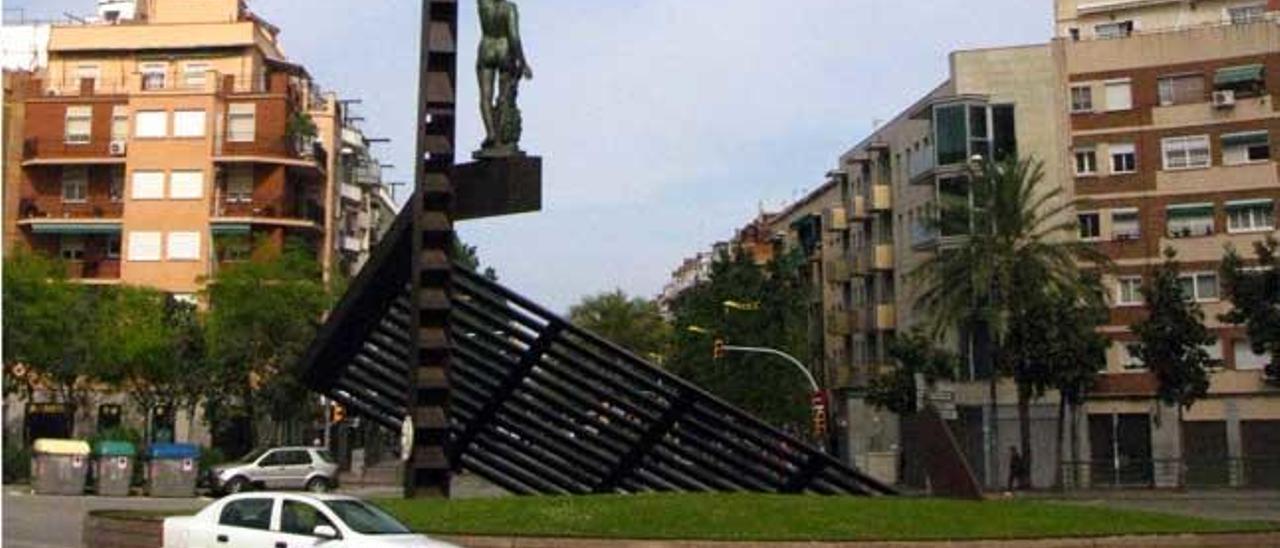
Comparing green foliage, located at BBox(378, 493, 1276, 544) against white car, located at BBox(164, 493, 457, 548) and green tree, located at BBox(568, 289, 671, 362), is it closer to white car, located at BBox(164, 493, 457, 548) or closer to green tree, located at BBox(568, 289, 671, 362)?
white car, located at BBox(164, 493, 457, 548)

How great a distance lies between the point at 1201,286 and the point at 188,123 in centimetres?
4593

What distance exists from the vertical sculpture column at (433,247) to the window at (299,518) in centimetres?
517

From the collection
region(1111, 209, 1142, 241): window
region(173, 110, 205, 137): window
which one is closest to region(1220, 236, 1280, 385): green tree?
region(1111, 209, 1142, 241): window

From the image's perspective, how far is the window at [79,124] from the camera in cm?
7025

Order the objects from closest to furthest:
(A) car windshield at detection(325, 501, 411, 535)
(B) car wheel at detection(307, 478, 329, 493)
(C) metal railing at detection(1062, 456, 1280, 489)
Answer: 1. (A) car windshield at detection(325, 501, 411, 535)
2. (B) car wheel at detection(307, 478, 329, 493)
3. (C) metal railing at detection(1062, 456, 1280, 489)

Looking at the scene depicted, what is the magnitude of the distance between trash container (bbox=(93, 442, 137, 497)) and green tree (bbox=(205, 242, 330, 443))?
449 inches

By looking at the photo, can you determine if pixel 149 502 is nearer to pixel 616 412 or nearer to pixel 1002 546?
pixel 616 412

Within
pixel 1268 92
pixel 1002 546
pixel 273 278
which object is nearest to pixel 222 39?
pixel 273 278

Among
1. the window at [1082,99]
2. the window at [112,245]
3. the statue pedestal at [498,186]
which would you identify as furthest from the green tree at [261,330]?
the statue pedestal at [498,186]

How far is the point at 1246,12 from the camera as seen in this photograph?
6812cm

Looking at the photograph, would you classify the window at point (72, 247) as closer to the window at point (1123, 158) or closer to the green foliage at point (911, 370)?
the green foliage at point (911, 370)

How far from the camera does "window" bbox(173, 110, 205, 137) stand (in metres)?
69.7

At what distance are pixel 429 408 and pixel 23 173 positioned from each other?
5750 cm

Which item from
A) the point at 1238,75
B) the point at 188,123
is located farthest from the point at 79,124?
the point at 1238,75
